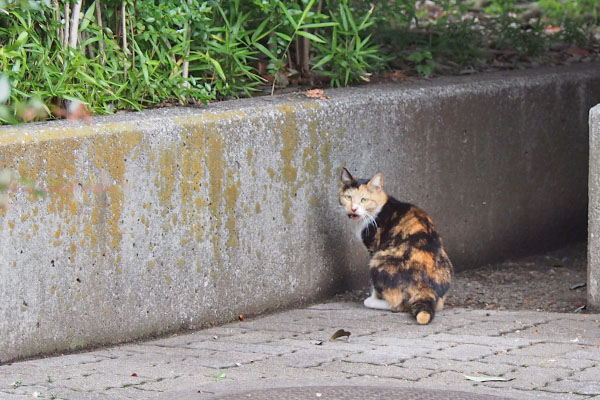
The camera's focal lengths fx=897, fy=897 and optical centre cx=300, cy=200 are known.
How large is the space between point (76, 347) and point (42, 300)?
Result: 11.6 inches

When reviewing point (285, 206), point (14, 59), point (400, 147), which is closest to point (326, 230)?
point (285, 206)

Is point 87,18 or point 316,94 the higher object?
point 87,18

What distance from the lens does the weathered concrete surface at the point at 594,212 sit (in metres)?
4.59

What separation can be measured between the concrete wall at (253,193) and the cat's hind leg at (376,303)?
34cm

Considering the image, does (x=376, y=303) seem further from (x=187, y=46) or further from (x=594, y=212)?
(x=187, y=46)

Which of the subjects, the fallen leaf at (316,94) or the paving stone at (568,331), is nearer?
the paving stone at (568,331)

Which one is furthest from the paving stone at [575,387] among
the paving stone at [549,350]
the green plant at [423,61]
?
the green plant at [423,61]

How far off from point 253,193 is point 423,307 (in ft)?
3.41

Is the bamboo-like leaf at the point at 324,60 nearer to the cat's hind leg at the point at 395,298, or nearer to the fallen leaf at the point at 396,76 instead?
the fallen leaf at the point at 396,76

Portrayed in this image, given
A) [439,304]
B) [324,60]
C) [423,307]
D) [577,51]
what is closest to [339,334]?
[423,307]

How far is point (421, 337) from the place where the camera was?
13.7ft

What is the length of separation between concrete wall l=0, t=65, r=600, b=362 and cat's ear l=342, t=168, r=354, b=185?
14 cm

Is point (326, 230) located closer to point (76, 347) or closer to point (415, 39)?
point (76, 347)

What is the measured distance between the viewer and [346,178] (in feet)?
16.1
